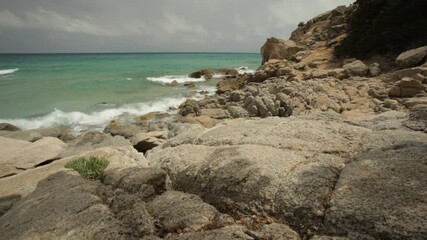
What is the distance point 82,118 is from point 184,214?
1730cm

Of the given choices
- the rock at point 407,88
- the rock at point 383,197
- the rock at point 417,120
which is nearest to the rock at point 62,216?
the rock at point 383,197

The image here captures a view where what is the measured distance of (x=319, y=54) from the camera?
2427cm

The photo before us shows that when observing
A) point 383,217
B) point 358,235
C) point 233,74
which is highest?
point 383,217

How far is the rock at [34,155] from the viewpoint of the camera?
936 cm

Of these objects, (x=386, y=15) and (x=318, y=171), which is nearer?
(x=318, y=171)

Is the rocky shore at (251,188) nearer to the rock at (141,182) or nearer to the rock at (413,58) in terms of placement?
the rock at (141,182)

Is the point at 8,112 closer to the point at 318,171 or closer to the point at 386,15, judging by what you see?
the point at 318,171

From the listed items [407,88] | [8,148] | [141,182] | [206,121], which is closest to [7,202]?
[141,182]

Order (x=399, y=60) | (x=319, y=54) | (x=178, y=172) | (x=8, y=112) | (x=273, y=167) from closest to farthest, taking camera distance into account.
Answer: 1. (x=273, y=167)
2. (x=178, y=172)
3. (x=399, y=60)
4. (x=8, y=112)
5. (x=319, y=54)

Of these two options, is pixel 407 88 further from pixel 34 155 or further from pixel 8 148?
pixel 8 148

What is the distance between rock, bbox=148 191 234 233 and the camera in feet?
13.3

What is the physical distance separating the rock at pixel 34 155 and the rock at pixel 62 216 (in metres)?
4.45

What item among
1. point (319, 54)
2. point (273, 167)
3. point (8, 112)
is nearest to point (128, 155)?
point (273, 167)

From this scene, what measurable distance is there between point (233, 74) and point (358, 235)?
44.1 metres
